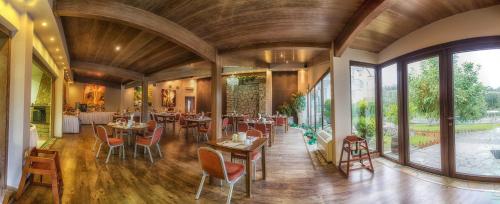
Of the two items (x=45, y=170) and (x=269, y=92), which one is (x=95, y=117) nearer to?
(x=269, y=92)

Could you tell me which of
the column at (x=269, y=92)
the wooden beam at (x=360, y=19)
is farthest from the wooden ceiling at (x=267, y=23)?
the column at (x=269, y=92)

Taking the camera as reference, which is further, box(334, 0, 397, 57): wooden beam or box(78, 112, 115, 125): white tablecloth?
box(78, 112, 115, 125): white tablecloth

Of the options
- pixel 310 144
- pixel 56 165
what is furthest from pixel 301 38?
pixel 56 165

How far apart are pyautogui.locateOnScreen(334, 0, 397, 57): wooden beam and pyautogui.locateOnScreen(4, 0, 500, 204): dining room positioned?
0.02 m

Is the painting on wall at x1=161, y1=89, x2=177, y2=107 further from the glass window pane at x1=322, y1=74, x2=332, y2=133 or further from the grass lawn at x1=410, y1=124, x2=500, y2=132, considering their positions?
the grass lawn at x1=410, y1=124, x2=500, y2=132

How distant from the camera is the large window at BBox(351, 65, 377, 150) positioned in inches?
197

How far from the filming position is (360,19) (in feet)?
10.00

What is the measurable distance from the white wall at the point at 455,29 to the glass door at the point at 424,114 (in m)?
0.33

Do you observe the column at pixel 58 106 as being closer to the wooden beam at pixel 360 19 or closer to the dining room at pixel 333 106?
the dining room at pixel 333 106

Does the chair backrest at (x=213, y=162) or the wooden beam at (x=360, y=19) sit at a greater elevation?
the wooden beam at (x=360, y=19)

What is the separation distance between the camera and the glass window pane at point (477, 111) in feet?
11.1

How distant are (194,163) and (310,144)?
355 centimetres

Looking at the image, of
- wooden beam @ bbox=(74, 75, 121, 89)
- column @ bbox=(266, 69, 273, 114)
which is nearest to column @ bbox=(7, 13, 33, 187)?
column @ bbox=(266, 69, 273, 114)

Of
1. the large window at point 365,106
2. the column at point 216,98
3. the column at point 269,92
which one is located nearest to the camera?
the large window at point 365,106
